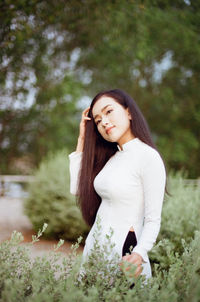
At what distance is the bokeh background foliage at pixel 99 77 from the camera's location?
1059 centimetres

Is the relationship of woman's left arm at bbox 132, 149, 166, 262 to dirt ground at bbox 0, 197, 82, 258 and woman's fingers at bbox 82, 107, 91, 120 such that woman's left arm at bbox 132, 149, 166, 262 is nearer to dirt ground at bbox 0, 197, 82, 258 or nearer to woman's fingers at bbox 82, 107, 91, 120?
woman's fingers at bbox 82, 107, 91, 120

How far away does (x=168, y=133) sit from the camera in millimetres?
18859

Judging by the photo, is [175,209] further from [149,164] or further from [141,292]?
[141,292]

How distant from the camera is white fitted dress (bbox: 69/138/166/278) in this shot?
169 centimetres

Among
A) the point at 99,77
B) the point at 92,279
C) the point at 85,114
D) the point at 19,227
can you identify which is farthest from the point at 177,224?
the point at 99,77

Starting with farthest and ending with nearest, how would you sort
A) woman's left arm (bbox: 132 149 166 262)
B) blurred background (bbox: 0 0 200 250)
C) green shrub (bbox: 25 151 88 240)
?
blurred background (bbox: 0 0 200 250), green shrub (bbox: 25 151 88 240), woman's left arm (bbox: 132 149 166 262)

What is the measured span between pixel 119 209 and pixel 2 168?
14.8 m

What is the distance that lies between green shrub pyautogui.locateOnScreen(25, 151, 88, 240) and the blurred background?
2.88 meters

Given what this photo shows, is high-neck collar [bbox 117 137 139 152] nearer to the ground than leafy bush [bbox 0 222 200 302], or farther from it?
farther from it

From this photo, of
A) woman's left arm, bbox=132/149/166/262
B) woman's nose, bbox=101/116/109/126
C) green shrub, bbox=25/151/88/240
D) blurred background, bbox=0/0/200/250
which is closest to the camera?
woman's left arm, bbox=132/149/166/262

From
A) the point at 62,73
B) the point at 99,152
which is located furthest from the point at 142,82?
the point at 99,152

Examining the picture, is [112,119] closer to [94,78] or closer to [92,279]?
[92,279]

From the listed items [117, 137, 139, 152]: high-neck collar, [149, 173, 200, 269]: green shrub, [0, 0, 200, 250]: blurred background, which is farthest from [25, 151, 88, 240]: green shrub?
[117, 137, 139, 152]: high-neck collar

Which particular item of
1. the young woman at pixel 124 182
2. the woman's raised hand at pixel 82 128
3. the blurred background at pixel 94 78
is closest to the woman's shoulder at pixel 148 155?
the young woman at pixel 124 182
